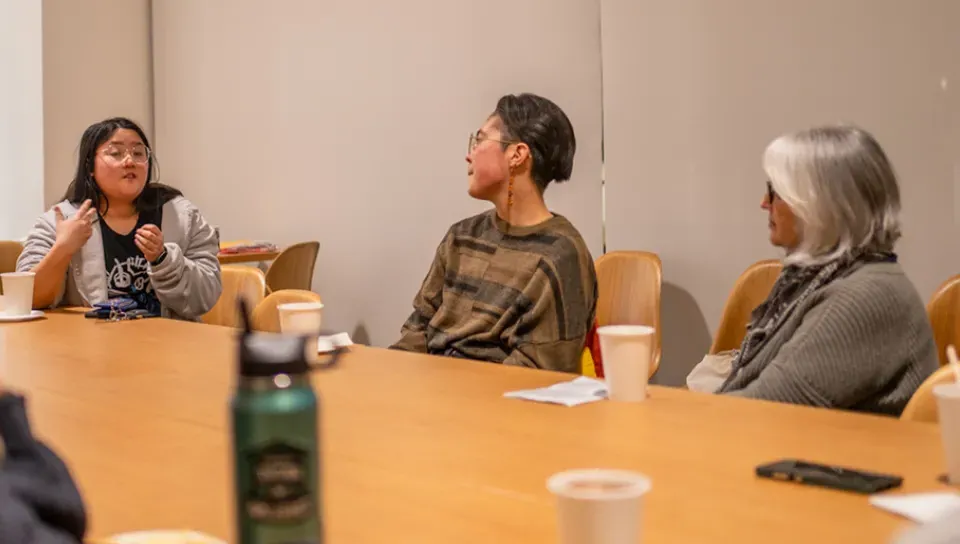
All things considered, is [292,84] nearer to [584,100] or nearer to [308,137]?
[308,137]

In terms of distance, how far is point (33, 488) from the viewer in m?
0.79

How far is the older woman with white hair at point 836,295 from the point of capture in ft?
6.41

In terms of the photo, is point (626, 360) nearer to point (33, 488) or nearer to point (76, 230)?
point (33, 488)

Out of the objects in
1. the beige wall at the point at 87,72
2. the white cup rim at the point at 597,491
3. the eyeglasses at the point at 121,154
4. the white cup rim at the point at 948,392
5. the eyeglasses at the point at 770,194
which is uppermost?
the beige wall at the point at 87,72

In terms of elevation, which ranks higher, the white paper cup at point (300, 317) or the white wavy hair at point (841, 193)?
the white wavy hair at point (841, 193)

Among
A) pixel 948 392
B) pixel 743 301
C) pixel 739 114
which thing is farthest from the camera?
pixel 739 114

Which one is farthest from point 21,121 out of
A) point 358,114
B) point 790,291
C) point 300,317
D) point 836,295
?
point 836,295

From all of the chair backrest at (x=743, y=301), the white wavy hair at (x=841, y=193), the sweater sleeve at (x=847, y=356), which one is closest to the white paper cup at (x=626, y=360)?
the sweater sleeve at (x=847, y=356)

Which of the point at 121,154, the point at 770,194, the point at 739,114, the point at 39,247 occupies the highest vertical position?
the point at 739,114

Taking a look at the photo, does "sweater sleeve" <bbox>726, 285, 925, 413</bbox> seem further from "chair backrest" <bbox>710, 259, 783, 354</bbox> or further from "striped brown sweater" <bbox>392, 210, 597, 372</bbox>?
"chair backrest" <bbox>710, 259, 783, 354</bbox>

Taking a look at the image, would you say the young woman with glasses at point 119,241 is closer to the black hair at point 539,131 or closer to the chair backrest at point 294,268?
the black hair at point 539,131

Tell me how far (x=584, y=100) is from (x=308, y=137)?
6.03ft

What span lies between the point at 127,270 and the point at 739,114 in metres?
2.34

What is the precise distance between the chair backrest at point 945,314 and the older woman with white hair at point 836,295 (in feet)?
3.18
